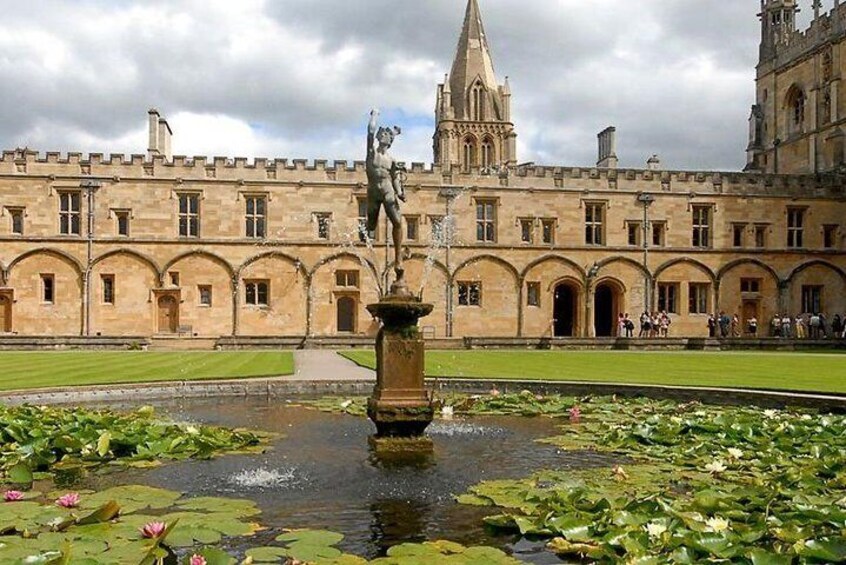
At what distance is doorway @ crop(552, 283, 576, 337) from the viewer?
1705 inches

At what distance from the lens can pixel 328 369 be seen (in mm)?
20750

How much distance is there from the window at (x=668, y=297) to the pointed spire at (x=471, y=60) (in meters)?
32.0

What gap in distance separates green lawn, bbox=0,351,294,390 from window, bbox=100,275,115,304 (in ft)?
44.0

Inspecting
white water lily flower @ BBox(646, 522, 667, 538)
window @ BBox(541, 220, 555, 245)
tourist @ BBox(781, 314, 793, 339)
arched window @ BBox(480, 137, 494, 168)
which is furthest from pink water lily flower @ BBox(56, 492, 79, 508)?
arched window @ BBox(480, 137, 494, 168)

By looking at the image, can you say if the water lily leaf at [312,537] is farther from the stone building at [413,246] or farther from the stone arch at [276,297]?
the stone arch at [276,297]

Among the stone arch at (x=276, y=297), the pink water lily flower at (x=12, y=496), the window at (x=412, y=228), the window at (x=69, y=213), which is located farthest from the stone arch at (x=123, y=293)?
the pink water lily flower at (x=12, y=496)

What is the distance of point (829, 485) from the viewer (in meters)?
7.92

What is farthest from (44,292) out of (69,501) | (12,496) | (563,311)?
(69,501)

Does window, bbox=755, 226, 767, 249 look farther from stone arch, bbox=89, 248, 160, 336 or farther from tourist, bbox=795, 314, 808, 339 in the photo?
stone arch, bbox=89, 248, 160, 336

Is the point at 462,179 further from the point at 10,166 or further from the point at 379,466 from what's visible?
the point at 379,466

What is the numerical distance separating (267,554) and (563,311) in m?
39.1

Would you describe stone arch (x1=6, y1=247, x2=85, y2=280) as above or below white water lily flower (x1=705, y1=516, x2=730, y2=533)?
above

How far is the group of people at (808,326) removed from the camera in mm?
41250

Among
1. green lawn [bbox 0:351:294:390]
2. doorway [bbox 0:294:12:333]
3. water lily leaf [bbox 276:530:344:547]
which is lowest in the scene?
water lily leaf [bbox 276:530:344:547]
